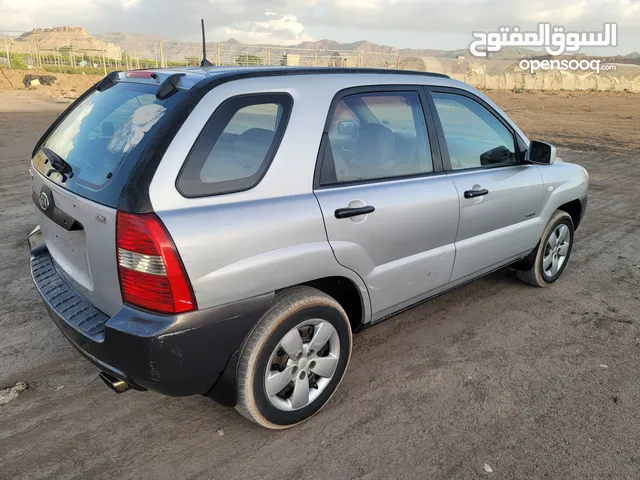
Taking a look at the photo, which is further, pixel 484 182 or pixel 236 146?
pixel 484 182

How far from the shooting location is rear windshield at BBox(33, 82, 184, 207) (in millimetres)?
2312

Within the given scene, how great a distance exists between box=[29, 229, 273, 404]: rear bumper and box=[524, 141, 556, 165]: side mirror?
2558mm

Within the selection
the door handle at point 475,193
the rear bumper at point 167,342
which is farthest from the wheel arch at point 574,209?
the rear bumper at point 167,342

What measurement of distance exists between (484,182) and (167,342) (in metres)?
2.43

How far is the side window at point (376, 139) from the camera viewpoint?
2793 millimetres

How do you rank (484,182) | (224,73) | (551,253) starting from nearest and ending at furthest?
(224,73), (484,182), (551,253)

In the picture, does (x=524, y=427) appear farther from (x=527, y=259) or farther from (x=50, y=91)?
(x=50, y=91)

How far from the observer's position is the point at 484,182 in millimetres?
3578

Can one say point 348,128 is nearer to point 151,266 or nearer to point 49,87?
point 151,266

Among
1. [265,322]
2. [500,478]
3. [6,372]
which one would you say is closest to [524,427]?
[500,478]

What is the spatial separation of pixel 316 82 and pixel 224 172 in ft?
2.57

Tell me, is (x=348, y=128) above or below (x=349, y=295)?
above

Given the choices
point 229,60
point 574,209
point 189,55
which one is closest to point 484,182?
point 574,209

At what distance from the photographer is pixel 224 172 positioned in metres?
2.36
